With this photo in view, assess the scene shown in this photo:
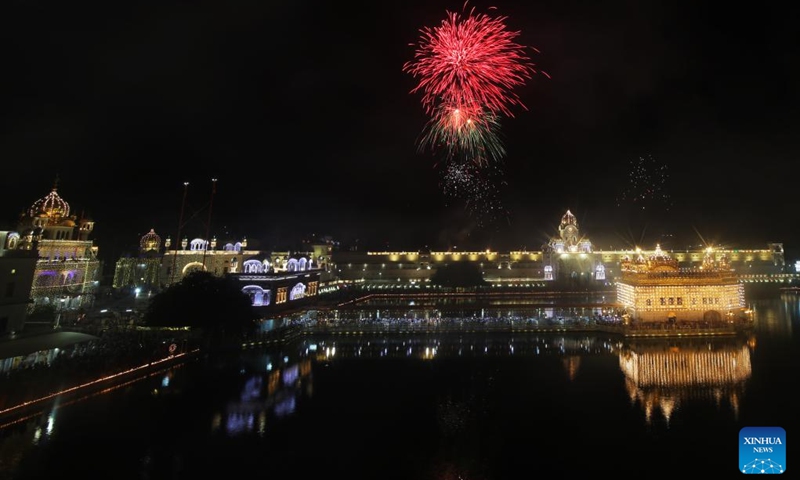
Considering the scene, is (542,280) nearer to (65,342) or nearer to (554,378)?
(554,378)

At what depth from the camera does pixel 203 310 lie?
1619 centimetres

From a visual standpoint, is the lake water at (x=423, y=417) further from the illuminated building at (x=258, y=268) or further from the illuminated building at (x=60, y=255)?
the illuminated building at (x=60, y=255)

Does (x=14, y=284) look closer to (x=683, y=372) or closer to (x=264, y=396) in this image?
(x=264, y=396)

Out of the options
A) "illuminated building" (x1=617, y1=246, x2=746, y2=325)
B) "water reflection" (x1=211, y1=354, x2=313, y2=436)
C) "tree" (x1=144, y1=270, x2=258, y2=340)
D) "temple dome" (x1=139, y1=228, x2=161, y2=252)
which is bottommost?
"water reflection" (x1=211, y1=354, x2=313, y2=436)

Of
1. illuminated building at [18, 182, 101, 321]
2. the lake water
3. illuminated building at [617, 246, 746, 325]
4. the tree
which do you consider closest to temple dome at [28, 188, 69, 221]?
illuminated building at [18, 182, 101, 321]

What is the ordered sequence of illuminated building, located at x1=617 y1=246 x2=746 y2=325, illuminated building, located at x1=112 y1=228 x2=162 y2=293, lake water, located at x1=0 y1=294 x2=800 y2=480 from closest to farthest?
lake water, located at x1=0 y1=294 x2=800 y2=480 → illuminated building, located at x1=617 y1=246 x2=746 y2=325 → illuminated building, located at x1=112 y1=228 x2=162 y2=293

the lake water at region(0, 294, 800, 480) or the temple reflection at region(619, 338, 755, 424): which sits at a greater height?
the temple reflection at region(619, 338, 755, 424)

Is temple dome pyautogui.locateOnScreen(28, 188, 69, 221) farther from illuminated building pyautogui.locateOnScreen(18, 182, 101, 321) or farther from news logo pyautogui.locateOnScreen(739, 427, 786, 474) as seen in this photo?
news logo pyautogui.locateOnScreen(739, 427, 786, 474)

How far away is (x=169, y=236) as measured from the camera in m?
41.5

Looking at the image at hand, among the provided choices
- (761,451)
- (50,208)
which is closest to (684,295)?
(761,451)

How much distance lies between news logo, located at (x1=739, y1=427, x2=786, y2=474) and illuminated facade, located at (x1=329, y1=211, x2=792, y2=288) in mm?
37925

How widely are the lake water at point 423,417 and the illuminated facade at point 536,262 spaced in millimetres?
30825

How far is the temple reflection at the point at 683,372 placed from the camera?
1091 centimetres

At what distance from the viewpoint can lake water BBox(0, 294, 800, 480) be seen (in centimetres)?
772
